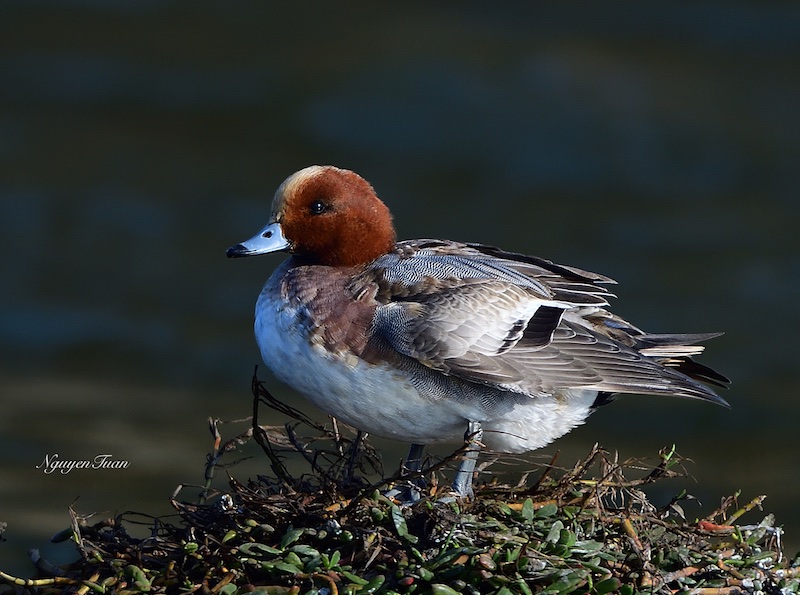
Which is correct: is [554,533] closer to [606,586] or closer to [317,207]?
[606,586]

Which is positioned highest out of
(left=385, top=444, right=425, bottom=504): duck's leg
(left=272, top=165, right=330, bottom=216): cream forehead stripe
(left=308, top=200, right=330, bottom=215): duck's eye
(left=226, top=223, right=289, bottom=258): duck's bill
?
(left=272, top=165, right=330, bottom=216): cream forehead stripe

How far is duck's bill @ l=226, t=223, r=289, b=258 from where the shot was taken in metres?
4.07

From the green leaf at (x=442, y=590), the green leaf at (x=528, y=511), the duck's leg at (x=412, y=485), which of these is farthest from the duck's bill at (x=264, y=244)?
the green leaf at (x=442, y=590)

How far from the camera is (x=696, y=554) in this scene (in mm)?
3340

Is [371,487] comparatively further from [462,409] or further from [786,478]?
[786,478]

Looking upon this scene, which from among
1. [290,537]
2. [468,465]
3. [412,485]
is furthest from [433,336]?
[290,537]

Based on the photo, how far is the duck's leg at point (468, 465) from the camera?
3.62 meters

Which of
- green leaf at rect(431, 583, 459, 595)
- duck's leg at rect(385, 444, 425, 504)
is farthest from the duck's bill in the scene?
green leaf at rect(431, 583, 459, 595)

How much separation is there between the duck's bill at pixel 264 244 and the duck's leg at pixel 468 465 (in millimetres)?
838

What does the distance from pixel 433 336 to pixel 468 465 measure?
0.38 metres

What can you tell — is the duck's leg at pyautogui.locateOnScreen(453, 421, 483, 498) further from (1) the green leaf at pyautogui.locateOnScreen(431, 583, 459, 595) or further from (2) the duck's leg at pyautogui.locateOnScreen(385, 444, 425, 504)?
(1) the green leaf at pyautogui.locateOnScreen(431, 583, 459, 595)

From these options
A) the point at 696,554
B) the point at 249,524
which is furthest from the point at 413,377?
the point at 696,554

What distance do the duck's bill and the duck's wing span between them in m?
0.31

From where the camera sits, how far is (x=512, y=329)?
389 cm
